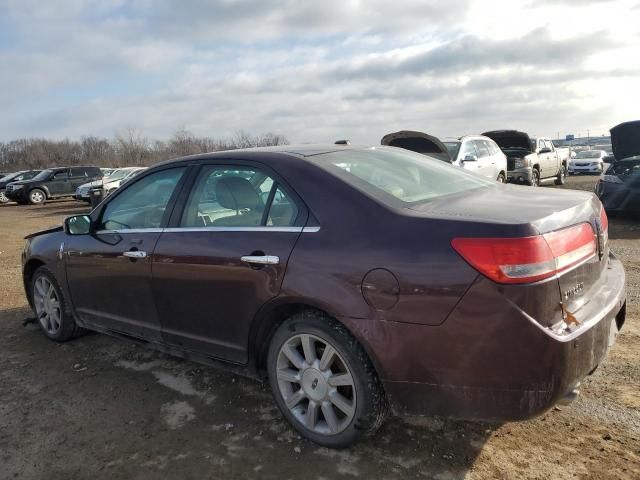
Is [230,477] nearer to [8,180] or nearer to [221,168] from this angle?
[221,168]

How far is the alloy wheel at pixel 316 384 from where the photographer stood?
2.76 m

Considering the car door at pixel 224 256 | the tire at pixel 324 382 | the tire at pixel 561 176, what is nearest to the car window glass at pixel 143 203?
the car door at pixel 224 256

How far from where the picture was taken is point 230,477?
105 inches

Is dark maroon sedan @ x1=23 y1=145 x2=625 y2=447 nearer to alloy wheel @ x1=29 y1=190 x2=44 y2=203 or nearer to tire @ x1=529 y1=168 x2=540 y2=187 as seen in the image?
tire @ x1=529 y1=168 x2=540 y2=187

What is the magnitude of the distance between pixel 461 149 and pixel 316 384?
10.0 m

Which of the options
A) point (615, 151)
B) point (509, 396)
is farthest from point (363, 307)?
point (615, 151)

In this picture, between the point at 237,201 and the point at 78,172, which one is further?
the point at 78,172

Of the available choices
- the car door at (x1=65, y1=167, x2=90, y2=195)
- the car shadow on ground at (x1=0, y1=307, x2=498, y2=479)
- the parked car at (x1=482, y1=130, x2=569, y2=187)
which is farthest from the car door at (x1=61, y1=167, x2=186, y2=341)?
the car door at (x1=65, y1=167, x2=90, y2=195)

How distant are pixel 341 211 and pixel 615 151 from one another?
991 centimetres

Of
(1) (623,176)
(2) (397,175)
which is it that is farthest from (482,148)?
(2) (397,175)

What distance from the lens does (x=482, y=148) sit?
1280 centimetres

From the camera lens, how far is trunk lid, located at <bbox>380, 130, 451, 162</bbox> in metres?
11.0

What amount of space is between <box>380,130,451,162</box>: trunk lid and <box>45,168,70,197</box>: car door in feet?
63.4

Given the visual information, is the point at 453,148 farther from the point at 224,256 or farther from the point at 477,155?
the point at 224,256
